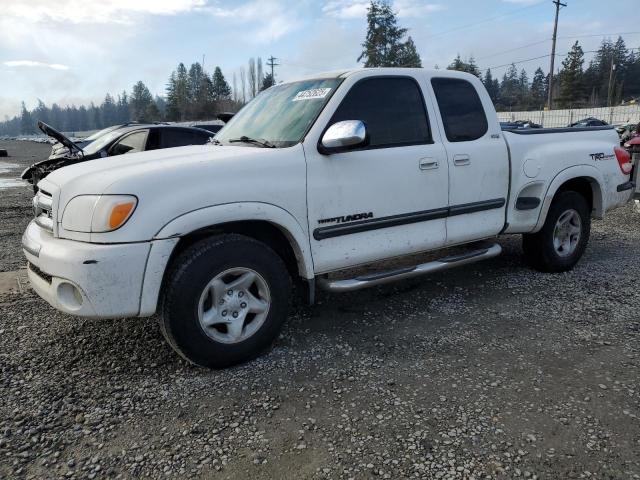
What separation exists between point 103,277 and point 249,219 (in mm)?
928

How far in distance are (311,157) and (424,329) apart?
1.61m

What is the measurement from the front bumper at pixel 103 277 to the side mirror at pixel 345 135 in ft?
4.10

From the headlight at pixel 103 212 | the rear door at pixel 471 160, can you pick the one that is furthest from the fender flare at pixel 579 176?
the headlight at pixel 103 212

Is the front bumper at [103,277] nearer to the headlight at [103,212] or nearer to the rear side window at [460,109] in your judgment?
the headlight at [103,212]

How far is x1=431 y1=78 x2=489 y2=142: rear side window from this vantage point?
429 centimetres

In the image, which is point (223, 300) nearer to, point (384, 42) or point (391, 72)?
point (391, 72)

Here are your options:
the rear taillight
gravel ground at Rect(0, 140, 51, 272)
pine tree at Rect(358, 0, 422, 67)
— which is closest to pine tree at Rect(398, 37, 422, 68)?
pine tree at Rect(358, 0, 422, 67)

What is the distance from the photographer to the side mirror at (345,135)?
3.34m

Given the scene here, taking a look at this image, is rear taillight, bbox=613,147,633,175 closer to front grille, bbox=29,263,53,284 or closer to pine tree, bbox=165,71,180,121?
front grille, bbox=29,263,53,284

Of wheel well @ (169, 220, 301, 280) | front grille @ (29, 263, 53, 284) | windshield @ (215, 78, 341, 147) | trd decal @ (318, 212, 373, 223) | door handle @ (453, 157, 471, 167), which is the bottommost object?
front grille @ (29, 263, 53, 284)

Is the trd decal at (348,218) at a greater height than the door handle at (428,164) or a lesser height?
lesser

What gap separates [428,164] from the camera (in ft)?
13.3

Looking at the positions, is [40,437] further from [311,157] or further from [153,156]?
[311,157]

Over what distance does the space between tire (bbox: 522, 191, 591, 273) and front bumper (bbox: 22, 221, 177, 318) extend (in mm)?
3811
